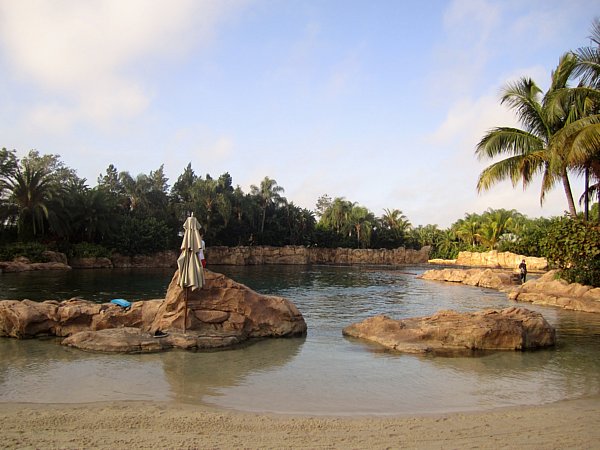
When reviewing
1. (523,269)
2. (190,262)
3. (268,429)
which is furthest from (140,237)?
(268,429)

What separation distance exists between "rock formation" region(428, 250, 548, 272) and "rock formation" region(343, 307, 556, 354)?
1728 inches

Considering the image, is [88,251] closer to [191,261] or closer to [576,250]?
[191,261]

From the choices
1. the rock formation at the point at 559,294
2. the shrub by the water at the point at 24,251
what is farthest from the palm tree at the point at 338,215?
the rock formation at the point at 559,294

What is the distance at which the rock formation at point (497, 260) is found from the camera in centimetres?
5698

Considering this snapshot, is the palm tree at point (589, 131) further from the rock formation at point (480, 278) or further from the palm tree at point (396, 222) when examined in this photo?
the palm tree at point (396, 222)

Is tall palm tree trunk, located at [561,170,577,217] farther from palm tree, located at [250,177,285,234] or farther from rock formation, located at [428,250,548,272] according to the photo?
palm tree, located at [250,177,285,234]

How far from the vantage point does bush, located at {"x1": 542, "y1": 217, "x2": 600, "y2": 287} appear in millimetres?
20375

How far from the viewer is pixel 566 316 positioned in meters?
17.3

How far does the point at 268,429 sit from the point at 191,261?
6.49m

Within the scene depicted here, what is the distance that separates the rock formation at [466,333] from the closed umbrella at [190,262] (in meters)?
4.74

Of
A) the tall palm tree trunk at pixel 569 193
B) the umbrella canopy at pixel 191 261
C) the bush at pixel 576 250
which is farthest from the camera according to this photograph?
the tall palm tree trunk at pixel 569 193

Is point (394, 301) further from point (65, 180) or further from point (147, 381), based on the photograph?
point (65, 180)

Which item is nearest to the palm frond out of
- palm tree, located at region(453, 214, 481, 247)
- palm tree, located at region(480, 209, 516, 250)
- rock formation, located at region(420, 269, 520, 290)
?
Answer: rock formation, located at region(420, 269, 520, 290)

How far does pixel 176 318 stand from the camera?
11906mm
